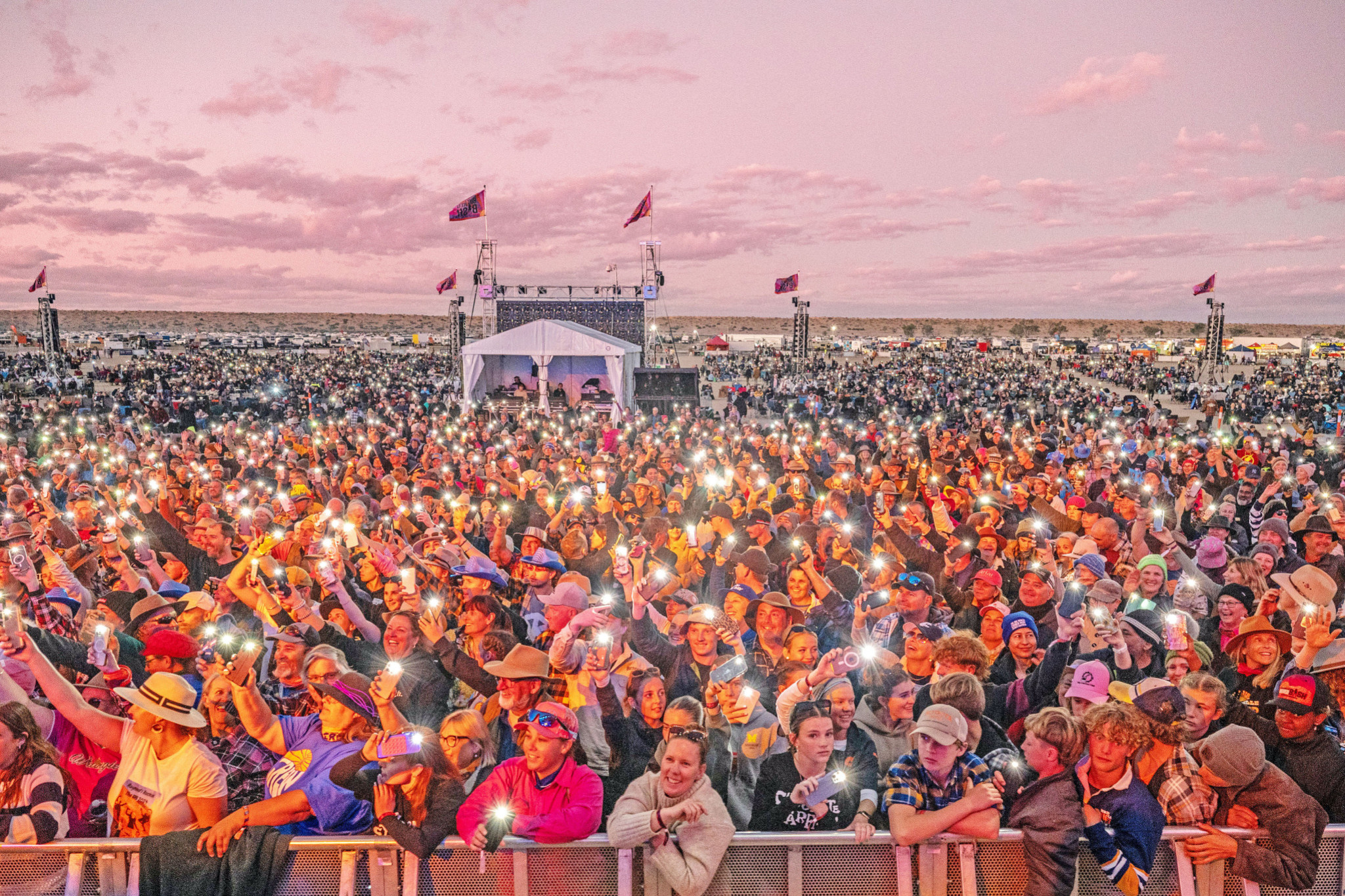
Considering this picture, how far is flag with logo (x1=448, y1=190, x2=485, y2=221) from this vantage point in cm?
2788

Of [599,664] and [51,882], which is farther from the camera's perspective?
[599,664]

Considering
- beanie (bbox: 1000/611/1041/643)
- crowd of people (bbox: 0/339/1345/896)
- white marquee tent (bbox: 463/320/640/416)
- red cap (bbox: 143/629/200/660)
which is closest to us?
crowd of people (bbox: 0/339/1345/896)

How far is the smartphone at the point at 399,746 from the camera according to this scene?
10.2 ft

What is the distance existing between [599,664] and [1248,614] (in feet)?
14.1

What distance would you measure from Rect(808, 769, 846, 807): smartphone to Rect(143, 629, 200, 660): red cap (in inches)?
126

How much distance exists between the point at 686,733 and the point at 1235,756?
6.88 ft

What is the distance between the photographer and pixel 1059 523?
28.9 ft

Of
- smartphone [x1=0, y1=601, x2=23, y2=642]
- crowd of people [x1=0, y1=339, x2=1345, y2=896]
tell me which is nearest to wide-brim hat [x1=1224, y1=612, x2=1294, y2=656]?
crowd of people [x1=0, y1=339, x2=1345, y2=896]

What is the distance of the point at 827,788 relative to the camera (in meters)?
3.40

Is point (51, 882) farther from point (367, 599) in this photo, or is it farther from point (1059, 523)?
point (1059, 523)

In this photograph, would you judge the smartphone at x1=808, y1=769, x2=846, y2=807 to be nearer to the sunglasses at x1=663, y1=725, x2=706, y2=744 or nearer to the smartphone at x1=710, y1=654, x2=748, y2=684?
Answer: the sunglasses at x1=663, y1=725, x2=706, y2=744

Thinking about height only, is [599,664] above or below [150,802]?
above

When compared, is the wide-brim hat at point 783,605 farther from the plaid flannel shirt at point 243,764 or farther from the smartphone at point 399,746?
the plaid flannel shirt at point 243,764

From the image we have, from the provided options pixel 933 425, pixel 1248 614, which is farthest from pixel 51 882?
pixel 933 425
